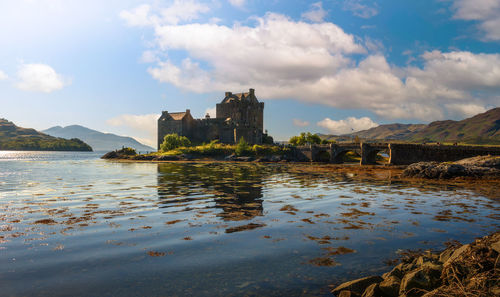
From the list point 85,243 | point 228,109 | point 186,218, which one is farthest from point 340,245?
point 228,109

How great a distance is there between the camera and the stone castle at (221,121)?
123m

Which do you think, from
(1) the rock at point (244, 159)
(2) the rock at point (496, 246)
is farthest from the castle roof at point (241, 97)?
(2) the rock at point (496, 246)

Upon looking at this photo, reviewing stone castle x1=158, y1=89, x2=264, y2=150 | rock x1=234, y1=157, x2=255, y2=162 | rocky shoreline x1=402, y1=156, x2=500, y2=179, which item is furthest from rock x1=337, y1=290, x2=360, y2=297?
stone castle x1=158, y1=89, x2=264, y2=150

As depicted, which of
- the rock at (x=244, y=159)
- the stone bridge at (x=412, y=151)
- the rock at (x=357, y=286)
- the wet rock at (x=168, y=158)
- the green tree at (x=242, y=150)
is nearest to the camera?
the rock at (x=357, y=286)

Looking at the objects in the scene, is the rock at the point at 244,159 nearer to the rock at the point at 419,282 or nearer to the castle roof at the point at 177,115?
the castle roof at the point at 177,115

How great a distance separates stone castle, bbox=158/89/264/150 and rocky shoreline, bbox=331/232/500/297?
4426 inches

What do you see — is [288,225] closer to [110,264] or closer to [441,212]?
[110,264]

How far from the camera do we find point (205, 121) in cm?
12938

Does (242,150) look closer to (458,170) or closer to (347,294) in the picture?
(458,170)

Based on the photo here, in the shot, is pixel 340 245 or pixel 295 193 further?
pixel 295 193

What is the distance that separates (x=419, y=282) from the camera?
670cm

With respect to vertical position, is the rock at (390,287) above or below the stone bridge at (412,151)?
below

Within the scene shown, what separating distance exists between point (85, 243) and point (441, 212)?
17387 millimetres

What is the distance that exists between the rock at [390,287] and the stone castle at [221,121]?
112858 millimetres
